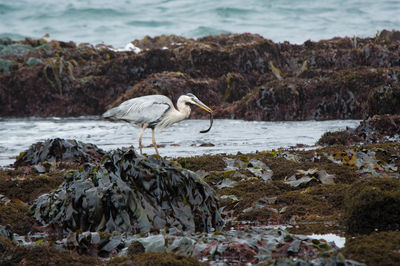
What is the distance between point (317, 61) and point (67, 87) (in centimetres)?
914

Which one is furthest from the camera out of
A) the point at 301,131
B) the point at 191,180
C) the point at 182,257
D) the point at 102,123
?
the point at 102,123

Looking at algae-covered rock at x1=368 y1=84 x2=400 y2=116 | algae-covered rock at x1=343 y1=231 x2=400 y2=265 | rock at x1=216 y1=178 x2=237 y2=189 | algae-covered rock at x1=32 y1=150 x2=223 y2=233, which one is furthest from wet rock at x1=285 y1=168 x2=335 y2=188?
algae-covered rock at x1=368 y1=84 x2=400 y2=116

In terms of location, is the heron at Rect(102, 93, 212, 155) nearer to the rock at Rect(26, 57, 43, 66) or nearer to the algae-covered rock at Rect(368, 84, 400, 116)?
the algae-covered rock at Rect(368, 84, 400, 116)

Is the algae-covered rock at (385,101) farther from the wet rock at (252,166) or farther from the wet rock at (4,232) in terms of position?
the wet rock at (4,232)

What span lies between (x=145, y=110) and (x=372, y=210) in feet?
17.1

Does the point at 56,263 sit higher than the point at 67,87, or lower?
lower

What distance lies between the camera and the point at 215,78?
689 inches

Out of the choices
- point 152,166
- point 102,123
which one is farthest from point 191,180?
point 102,123

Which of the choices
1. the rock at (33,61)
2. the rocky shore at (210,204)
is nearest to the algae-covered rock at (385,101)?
the rocky shore at (210,204)

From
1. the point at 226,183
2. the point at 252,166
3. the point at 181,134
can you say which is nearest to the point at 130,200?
the point at 226,183

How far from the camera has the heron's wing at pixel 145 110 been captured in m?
7.99

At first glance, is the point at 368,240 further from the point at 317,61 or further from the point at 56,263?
the point at 317,61

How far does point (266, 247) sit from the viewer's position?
314 cm

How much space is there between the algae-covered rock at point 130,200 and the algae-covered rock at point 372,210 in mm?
1300
